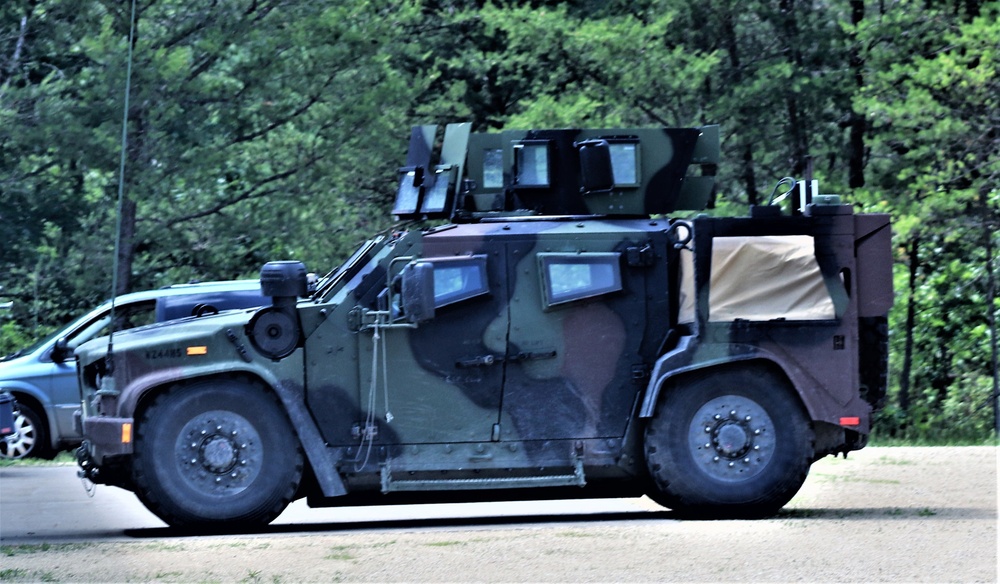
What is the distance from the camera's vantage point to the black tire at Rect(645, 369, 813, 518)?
10.5 meters

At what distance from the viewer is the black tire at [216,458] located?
10.2m

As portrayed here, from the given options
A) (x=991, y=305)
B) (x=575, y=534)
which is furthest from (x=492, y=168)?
(x=991, y=305)

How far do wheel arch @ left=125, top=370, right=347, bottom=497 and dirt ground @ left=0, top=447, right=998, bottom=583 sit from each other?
1.40 ft

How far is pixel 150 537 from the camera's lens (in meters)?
10.2

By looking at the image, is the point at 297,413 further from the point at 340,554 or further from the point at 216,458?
the point at 340,554

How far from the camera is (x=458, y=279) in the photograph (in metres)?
10.4

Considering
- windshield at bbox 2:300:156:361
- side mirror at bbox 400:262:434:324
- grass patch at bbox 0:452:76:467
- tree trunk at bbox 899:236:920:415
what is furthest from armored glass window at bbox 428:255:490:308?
tree trunk at bbox 899:236:920:415

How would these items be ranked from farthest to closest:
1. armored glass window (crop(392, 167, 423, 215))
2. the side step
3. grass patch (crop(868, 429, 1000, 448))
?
1. grass patch (crop(868, 429, 1000, 448))
2. armored glass window (crop(392, 167, 423, 215))
3. the side step

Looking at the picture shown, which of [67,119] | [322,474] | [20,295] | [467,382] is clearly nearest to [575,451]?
[467,382]

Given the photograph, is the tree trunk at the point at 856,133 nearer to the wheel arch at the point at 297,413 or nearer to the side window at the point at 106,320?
the side window at the point at 106,320

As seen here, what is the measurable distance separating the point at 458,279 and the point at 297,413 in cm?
134

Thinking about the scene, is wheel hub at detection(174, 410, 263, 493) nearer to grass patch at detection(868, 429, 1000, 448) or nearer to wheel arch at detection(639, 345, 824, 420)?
wheel arch at detection(639, 345, 824, 420)

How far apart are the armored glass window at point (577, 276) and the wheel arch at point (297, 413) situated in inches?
67.4

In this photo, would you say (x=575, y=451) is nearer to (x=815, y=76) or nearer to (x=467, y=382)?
(x=467, y=382)
